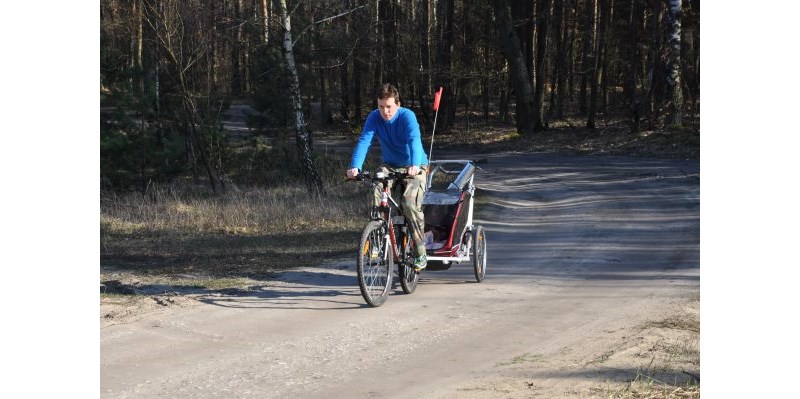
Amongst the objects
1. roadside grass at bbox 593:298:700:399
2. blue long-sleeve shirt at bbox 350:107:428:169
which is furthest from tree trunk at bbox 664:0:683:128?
roadside grass at bbox 593:298:700:399

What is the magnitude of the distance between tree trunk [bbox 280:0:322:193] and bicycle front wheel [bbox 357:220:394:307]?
38.0ft

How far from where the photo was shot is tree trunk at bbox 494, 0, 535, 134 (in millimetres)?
36344

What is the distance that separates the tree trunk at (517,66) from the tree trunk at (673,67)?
7.05 metres

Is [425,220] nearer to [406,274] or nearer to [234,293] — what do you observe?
[406,274]

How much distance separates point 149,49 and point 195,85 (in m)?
1.35

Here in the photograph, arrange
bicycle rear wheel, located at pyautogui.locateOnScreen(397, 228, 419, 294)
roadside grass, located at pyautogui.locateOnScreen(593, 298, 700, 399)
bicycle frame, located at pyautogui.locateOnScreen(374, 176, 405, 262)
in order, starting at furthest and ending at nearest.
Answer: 1. bicycle rear wheel, located at pyautogui.locateOnScreen(397, 228, 419, 294)
2. bicycle frame, located at pyautogui.locateOnScreen(374, 176, 405, 262)
3. roadside grass, located at pyautogui.locateOnScreen(593, 298, 700, 399)

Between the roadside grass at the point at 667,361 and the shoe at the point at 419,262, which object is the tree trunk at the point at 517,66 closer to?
the shoe at the point at 419,262

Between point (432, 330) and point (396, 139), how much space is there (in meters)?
2.20

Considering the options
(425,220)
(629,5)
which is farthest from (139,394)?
(629,5)

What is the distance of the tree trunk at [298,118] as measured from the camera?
19.9m

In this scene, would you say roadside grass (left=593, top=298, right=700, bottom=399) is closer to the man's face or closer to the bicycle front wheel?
the bicycle front wheel

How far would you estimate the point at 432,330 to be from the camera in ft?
26.1

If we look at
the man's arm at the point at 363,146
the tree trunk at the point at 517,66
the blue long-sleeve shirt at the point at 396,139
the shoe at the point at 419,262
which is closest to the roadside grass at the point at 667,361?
the shoe at the point at 419,262
